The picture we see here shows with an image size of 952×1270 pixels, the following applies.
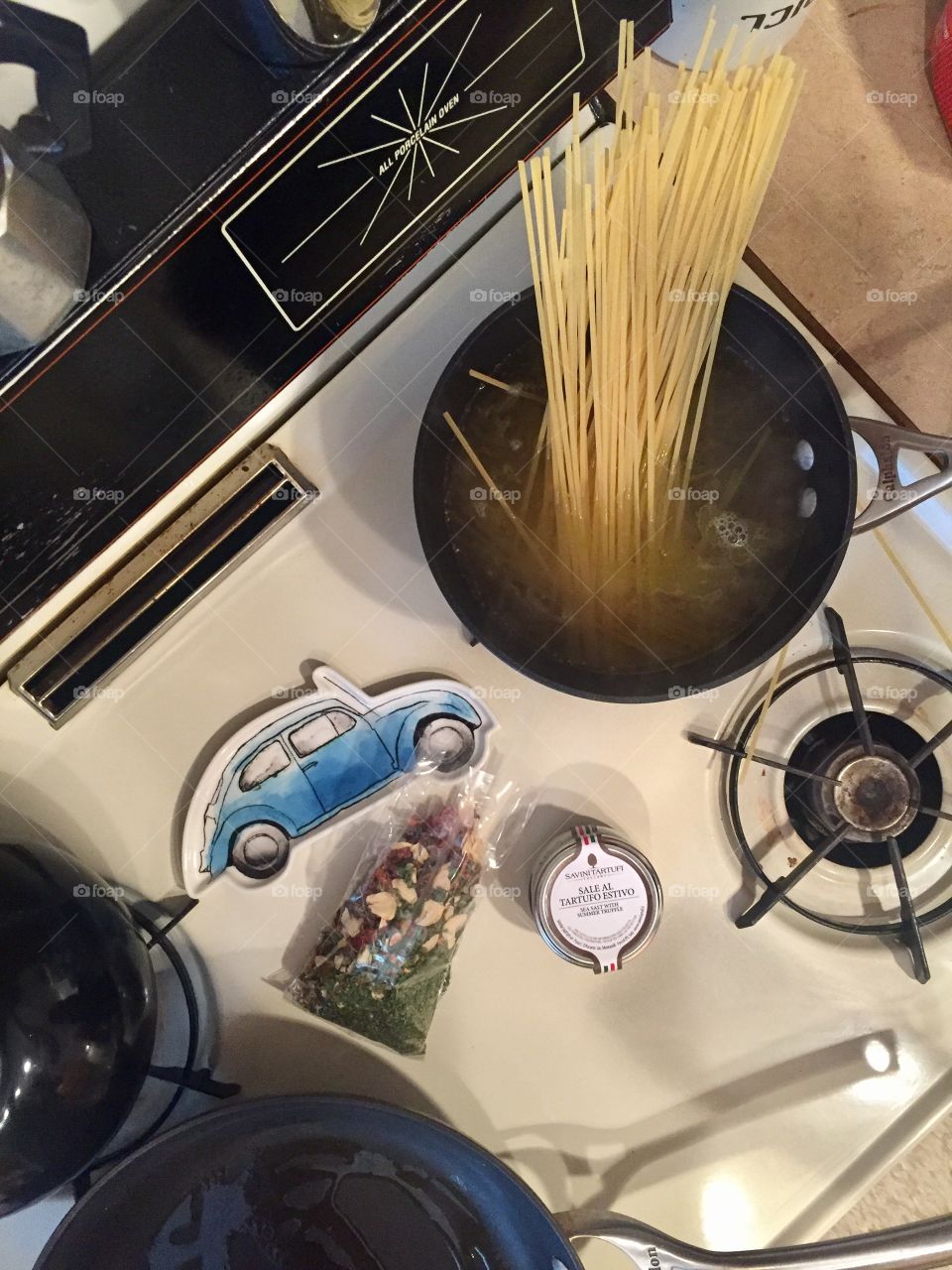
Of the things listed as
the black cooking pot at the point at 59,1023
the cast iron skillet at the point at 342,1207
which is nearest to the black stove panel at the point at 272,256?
the black cooking pot at the point at 59,1023

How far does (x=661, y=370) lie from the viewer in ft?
2.45

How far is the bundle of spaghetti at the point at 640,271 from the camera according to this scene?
26.1 inches

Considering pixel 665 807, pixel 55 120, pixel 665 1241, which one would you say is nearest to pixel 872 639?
pixel 665 807

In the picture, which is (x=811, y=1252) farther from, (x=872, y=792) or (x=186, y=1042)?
(x=186, y=1042)

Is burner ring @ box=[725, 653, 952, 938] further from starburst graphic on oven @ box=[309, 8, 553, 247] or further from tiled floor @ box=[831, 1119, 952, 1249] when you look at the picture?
starburst graphic on oven @ box=[309, 8, 553, 247]

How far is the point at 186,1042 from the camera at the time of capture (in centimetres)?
85

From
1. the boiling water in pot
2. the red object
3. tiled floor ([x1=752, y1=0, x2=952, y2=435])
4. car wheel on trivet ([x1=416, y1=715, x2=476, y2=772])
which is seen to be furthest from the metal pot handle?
the red object

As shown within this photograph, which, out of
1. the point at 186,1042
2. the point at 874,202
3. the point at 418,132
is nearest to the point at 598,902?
the point at 186,1042

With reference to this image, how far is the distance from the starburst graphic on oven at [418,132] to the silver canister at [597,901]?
1.83 feet

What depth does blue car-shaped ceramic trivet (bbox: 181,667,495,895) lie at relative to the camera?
850 millimetres

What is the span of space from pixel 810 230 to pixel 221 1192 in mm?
1071

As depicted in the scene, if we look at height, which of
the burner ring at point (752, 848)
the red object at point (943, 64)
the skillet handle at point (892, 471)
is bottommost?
the burner ring at point (752, 848)

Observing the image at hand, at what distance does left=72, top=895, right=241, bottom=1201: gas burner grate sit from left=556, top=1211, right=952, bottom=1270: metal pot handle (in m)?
0.35

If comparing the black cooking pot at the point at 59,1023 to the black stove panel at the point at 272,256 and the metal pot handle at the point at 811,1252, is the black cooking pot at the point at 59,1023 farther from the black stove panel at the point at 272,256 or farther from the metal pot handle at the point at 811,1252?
the metal pot handle at the point at 811,1252
